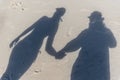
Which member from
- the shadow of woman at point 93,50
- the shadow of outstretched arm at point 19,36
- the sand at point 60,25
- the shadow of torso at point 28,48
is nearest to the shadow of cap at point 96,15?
the shadow of woman at point 93,50

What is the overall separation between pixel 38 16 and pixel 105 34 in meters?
2.28

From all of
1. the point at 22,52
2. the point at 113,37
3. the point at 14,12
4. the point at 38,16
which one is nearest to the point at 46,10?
the point at 38,16

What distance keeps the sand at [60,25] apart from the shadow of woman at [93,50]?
153mm

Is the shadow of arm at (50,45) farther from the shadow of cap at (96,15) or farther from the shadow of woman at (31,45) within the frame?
the shadow of cap at (96,15)

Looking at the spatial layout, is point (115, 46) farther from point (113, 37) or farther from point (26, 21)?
point (26, 21)

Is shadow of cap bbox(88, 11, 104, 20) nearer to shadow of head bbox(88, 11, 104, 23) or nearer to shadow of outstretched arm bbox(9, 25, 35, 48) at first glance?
shadow of head bbox(88, 11, 104, 23)

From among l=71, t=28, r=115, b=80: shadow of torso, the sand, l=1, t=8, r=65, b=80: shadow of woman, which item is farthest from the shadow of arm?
l=71, t=28, r=115, b=80: shadow of torso

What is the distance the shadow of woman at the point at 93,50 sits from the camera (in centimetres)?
880

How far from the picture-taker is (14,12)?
33.3ft

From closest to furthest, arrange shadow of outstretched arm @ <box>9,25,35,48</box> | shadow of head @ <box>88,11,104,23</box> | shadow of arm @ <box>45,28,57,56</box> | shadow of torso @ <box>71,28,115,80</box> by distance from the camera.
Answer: shadow of torso @ <box>71,28,115,80</box>, shadow of arm @ <box>45,28,57,56</box>, shadow of outstretched arm @ <box>9,25,35,48</box>, shadow of head @ <box>88,11,104,23</box>

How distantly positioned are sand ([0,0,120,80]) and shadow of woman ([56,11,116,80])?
0.50 ft

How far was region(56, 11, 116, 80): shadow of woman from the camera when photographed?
28.9 feet

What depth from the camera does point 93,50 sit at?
9.28 meters

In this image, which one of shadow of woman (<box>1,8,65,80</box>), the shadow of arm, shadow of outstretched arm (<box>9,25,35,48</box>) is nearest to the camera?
shadow of woman (<box>1,8,65,80</box>)
